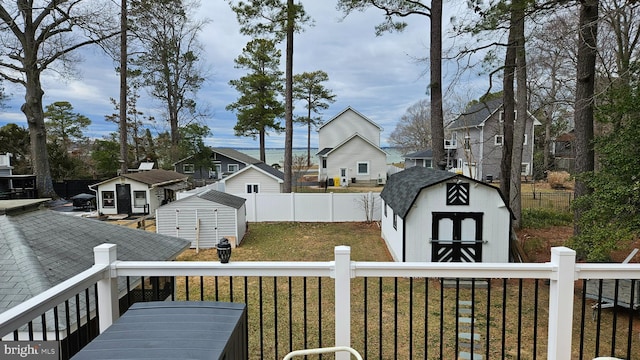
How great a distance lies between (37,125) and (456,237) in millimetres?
19766

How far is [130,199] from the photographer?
15.3 m

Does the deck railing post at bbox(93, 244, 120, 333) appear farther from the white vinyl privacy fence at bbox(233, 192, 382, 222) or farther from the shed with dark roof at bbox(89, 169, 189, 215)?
the shed with dark roof at bbox(89, 169, 189, 215)

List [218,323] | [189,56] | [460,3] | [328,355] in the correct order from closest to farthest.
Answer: [218,323] → [328,355] → [460,3] → [189,56]

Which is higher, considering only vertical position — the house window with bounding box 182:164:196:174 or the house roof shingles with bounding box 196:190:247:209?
the house window with bounding box 182:164:196:174

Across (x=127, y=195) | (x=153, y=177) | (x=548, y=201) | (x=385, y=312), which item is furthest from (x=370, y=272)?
(x=153, y=177)

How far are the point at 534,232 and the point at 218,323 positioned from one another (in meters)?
12.5

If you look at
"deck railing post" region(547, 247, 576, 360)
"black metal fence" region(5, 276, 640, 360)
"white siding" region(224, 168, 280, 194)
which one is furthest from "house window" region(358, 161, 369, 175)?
"deck railing post" region(547, 247, 576, 360)

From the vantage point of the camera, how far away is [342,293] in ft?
7.49

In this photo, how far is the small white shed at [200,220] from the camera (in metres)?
10.6

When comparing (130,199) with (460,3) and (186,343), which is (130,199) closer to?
(460,3)

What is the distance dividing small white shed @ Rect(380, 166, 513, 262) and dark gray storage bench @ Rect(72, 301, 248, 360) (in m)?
6.39

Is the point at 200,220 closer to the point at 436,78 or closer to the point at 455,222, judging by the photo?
the point at 455,222

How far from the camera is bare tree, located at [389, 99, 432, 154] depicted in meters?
33.2

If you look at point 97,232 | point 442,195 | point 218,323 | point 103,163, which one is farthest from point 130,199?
point 218,323
